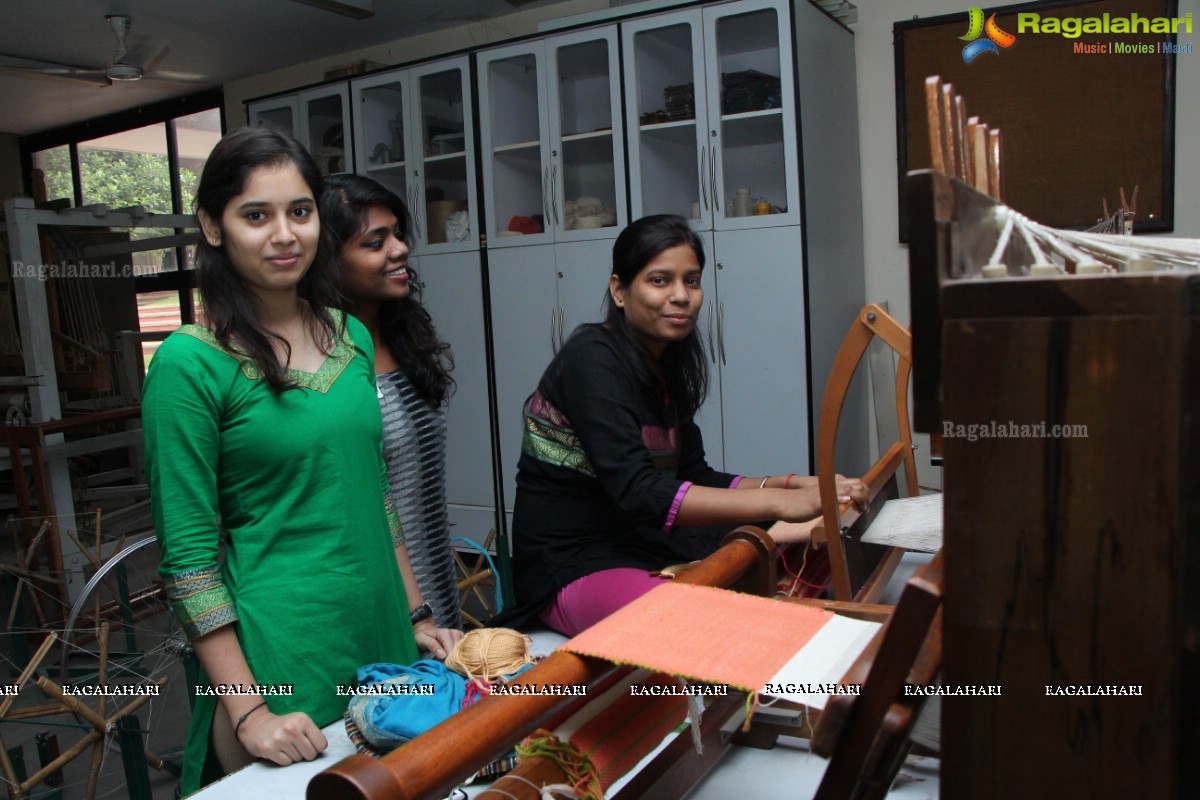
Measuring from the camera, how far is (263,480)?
3.73 ft

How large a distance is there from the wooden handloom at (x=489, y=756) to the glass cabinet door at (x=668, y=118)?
107 inches

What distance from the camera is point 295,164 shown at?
120 centimetres

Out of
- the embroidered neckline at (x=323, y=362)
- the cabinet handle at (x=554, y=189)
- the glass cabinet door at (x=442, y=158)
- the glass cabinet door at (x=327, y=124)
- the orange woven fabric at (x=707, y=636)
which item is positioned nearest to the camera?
the orange woven fabric at (x=707, y=636)

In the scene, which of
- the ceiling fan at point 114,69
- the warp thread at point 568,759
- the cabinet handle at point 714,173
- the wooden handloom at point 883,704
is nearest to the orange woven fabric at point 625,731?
the warp thread at point 568,759

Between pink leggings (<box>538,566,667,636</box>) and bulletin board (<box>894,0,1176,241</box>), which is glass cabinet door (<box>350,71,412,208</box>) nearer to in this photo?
bulletin board (<box>894,0,1176,241</box>)

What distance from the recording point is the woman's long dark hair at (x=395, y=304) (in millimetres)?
1640

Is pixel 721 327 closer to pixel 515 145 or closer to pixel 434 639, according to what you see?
pixel 515 145

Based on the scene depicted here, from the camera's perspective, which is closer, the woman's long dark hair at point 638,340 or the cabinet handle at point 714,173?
the woman's long dark hair at point 638,340

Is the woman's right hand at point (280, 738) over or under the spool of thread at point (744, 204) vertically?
under

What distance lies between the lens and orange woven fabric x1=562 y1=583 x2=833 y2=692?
755mm

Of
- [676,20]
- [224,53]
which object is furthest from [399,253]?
[224,53]

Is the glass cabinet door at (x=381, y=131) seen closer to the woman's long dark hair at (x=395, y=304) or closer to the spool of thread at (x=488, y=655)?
the woman's long dark hair at (x=395, y=304)

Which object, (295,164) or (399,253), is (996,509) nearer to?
(295,164)

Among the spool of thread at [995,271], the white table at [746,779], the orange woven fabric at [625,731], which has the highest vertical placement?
the spool of thread at [995,271]
